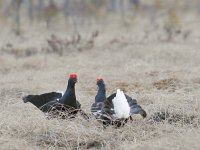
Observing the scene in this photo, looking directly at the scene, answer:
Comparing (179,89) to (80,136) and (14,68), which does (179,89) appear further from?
(14,68)

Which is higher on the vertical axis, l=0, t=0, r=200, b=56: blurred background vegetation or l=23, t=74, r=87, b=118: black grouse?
l=0, t=0, r=200, b=56: blurred background vegetation

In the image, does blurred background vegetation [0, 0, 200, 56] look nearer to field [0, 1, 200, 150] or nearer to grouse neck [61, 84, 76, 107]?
field [0, 1, 200, 150]

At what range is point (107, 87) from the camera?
29.2 feet

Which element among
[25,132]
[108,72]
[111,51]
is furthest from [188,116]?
[111,51]

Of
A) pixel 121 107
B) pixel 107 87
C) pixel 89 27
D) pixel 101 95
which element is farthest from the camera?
pixel 89 27

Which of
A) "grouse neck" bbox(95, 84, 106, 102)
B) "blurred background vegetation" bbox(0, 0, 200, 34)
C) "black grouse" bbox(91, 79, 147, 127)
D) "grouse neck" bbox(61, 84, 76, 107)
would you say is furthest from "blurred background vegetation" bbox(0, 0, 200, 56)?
"black grouse" bbox(91, 79, 147, 127)

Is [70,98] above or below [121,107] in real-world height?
above

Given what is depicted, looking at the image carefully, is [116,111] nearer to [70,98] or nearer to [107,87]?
[70,98]

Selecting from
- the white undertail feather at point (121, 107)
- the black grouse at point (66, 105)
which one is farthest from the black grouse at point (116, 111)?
the black grouse at point (66, 105)

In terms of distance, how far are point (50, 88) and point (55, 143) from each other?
370 cm

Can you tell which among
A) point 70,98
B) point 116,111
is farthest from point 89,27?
point 116,111

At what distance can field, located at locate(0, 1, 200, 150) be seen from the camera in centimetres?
539

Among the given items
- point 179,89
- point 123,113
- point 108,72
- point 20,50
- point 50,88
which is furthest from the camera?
point 20,50

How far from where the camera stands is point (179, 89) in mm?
8336
